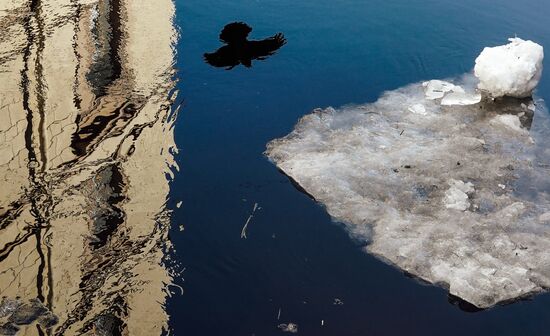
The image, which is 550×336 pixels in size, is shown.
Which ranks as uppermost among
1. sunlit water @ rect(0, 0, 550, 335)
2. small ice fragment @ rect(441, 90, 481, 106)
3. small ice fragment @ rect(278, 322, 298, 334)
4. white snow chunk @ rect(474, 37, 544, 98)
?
white snow chunk @ rect(474, 37, 544, 98)

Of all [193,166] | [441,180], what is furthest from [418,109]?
[193,166]

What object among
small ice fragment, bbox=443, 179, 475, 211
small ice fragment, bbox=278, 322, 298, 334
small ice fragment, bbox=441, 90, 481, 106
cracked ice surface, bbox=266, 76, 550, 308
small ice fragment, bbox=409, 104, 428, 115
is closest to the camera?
small ice fragment, bbox=278, 322, 298, 334

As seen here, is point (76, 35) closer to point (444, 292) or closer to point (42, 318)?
point (42, 318)

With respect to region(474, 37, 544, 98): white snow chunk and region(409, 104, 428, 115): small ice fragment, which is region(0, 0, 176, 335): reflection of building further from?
region(474, 37, 544, 98): white snow chunk

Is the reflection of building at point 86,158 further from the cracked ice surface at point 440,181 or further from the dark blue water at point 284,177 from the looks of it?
the cracked ice surface at point 440,181

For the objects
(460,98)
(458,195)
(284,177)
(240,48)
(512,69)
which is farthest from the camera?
(240,48)

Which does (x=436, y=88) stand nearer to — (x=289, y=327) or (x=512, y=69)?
(x=512, y=69)

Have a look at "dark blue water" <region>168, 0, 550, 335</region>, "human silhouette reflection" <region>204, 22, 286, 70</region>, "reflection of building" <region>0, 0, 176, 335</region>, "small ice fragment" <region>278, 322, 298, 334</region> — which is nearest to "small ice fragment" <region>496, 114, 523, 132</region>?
"dark blue water" <region>168, 0, 550, 335</region>
